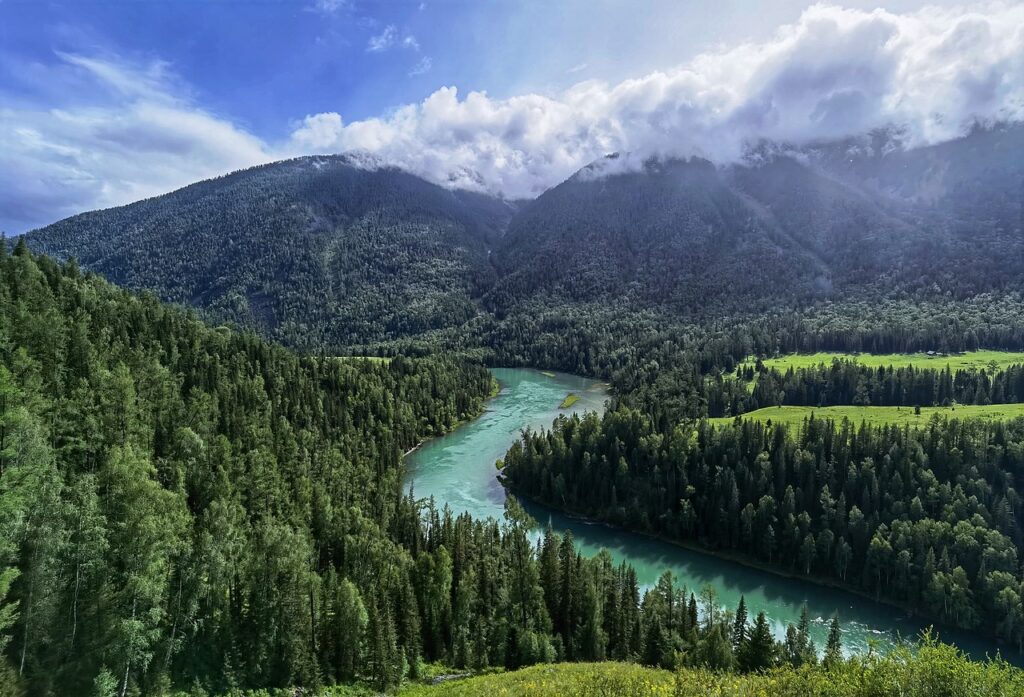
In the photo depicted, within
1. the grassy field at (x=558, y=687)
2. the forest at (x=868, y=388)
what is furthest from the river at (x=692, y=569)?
the forest at (x=868, y=388)

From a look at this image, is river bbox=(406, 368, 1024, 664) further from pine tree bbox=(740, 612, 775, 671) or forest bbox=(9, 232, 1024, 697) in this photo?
pine tree bbox=(740, 612, 775, 671)

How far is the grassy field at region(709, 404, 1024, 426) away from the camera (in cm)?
13304

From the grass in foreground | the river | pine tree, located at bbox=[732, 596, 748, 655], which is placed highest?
the grass in foreground

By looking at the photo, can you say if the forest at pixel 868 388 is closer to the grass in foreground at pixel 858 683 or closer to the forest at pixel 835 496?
the forest at pixel 835 496

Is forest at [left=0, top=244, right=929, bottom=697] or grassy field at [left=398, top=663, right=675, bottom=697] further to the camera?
forest at [left=0, top=244, right=929, bottom=697]

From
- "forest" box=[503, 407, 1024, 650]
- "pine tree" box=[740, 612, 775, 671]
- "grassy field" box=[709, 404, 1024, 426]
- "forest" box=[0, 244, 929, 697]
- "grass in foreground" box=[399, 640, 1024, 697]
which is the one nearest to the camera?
"grass in foreground" box=[399, 640, 1024, 697]

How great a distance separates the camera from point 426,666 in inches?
2525

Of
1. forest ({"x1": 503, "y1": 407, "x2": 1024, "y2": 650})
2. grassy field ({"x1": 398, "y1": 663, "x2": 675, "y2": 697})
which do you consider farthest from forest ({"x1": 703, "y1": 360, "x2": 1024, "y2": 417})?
grassy field ({"x1": 398, "y1": 663, "x2": 675, "y2": 697})

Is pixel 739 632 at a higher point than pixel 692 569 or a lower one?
higher

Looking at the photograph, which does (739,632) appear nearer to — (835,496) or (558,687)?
(558,687)

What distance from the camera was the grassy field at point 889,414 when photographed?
133 meters

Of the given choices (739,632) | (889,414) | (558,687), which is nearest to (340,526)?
(558,687)

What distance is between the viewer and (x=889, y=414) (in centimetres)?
14425

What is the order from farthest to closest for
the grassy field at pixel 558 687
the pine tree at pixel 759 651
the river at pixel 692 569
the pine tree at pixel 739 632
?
the river at pixel 692 569
the pine tree at pixel 739 632
the pine tree at pixel 759 651
the grassy field at pixel 558 687
